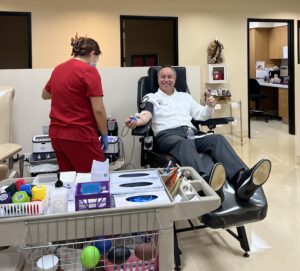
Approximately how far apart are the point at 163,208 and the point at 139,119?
131 cm

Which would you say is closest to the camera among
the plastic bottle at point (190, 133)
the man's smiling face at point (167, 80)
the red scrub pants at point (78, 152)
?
the red scrub pants at point (78, 152)

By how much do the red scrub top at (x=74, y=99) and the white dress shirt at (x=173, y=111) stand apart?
2.17 feet

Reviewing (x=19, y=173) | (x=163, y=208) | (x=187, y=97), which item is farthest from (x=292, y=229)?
(x=19, y=173)

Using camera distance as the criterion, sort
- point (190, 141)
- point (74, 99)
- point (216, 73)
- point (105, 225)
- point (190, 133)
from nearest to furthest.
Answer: point (105, 225) → point (74, 99) → point (190, 141) → point (190, 133) → point (216, 73)

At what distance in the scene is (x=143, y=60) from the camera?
8.18 metres

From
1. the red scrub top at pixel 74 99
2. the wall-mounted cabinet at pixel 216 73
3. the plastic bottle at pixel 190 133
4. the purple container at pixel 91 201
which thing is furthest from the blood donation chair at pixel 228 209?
the wall-mounted cabinet at pixel 216 73

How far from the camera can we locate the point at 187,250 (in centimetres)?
221

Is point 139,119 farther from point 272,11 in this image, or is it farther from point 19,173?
point 272,11

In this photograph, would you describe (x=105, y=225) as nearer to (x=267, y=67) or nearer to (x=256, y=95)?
(x=256, y=95)

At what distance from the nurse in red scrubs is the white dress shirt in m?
0.60

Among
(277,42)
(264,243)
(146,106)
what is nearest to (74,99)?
(146,106)

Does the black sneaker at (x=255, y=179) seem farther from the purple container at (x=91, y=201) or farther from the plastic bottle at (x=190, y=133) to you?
the purple container at (x=91, y=201)

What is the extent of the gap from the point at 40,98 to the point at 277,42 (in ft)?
20.9

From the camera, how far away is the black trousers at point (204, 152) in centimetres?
216
